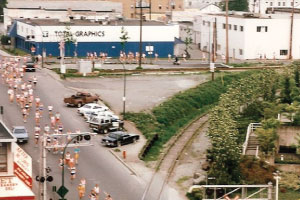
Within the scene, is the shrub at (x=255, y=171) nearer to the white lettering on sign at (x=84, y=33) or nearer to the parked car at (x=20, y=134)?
the parked car at (x=20, y=134)

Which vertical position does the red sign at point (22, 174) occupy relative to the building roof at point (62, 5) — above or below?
below

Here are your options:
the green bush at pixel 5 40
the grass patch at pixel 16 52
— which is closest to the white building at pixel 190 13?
the green bush at pixel 5 40

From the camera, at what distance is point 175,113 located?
75.3 metres

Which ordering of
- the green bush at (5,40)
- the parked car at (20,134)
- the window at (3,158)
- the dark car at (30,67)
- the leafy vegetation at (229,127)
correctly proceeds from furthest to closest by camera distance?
1. the green bush at (5,40)
2. the dark car at (30,67)
3. the parked car at (20,134)
4. the leafy vegetation at (229,127)
5. the window at (3,158)

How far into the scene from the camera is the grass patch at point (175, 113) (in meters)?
67.3

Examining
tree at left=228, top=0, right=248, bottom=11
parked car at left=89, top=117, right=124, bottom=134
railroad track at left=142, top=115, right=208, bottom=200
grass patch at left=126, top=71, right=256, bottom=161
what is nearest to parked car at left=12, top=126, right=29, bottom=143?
parked car at left=89, top=117, right=124, bottom=134

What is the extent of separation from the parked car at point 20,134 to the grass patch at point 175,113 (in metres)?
8.51

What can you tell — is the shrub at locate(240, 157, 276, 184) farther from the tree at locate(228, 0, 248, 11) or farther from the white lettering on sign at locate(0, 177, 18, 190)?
the tree at locate(228, 0, 248, 11)

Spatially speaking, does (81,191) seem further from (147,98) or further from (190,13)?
(190,13)

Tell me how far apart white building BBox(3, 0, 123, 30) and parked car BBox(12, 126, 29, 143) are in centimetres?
6668

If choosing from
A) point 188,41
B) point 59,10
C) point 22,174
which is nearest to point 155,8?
point 59,10

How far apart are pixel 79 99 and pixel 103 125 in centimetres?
896

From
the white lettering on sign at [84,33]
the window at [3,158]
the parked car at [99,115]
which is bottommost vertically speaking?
the parked car at [99,115]

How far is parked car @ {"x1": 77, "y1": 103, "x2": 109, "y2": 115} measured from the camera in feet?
227
